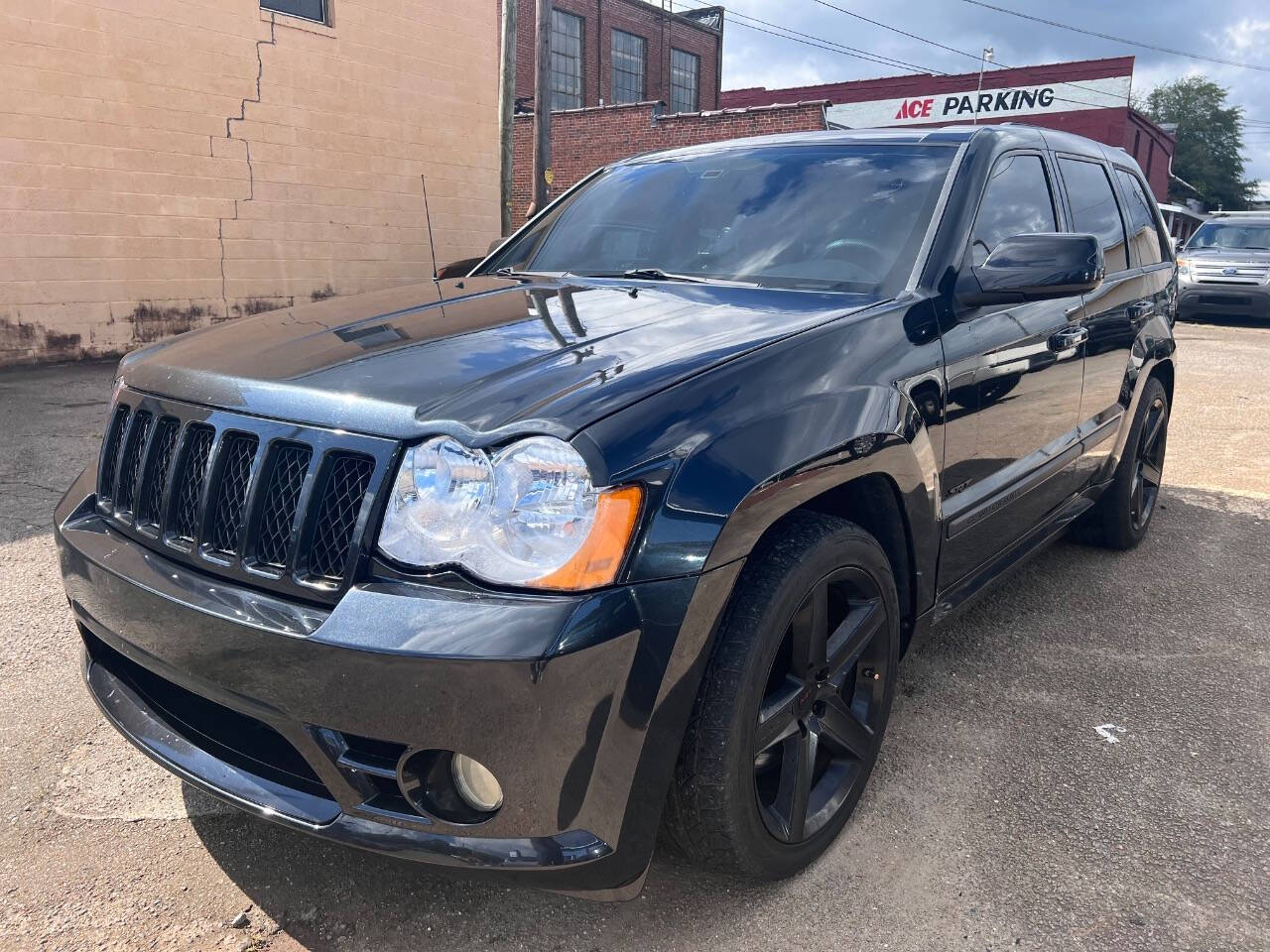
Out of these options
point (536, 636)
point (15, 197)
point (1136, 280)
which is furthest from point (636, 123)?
point (536, 636)

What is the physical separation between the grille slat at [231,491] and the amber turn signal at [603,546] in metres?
0.66

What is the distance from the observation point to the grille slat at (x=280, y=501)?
1.81m

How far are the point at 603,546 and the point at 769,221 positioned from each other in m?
1.68

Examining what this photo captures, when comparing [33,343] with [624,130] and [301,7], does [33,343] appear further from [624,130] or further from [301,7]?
[624,130]

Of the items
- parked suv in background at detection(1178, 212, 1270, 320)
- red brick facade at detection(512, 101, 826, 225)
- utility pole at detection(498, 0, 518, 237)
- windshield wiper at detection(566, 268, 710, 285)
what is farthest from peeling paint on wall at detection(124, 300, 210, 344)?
parked suv in background at detection(1178, 212, 1270, 320)

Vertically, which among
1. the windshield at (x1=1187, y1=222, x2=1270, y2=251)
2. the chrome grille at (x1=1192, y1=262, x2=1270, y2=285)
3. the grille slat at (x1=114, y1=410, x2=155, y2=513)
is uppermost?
the windshield at (x1=1187, y1=222, x2=1270, y2=251)

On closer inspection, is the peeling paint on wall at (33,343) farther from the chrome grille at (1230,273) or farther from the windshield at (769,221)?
the chrome grille at (1230,273)

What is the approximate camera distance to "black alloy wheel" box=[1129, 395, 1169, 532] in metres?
4.47

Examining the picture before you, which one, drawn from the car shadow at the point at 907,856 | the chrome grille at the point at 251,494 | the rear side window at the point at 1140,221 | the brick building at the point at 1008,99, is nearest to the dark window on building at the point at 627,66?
the brick building at the point at 1008,99

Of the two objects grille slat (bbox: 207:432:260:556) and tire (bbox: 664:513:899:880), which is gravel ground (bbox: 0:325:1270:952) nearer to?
tire (bbox: 664:513:899:880)

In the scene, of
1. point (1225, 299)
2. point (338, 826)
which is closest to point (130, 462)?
point (338, 826)

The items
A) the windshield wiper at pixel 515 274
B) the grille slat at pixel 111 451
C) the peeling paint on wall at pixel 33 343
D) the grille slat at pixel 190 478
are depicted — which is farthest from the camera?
the peeling paint on wall at pixel 33 343

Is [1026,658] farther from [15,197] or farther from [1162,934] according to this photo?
[15,197]

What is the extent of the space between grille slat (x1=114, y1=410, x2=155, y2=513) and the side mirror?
2.08 meters
